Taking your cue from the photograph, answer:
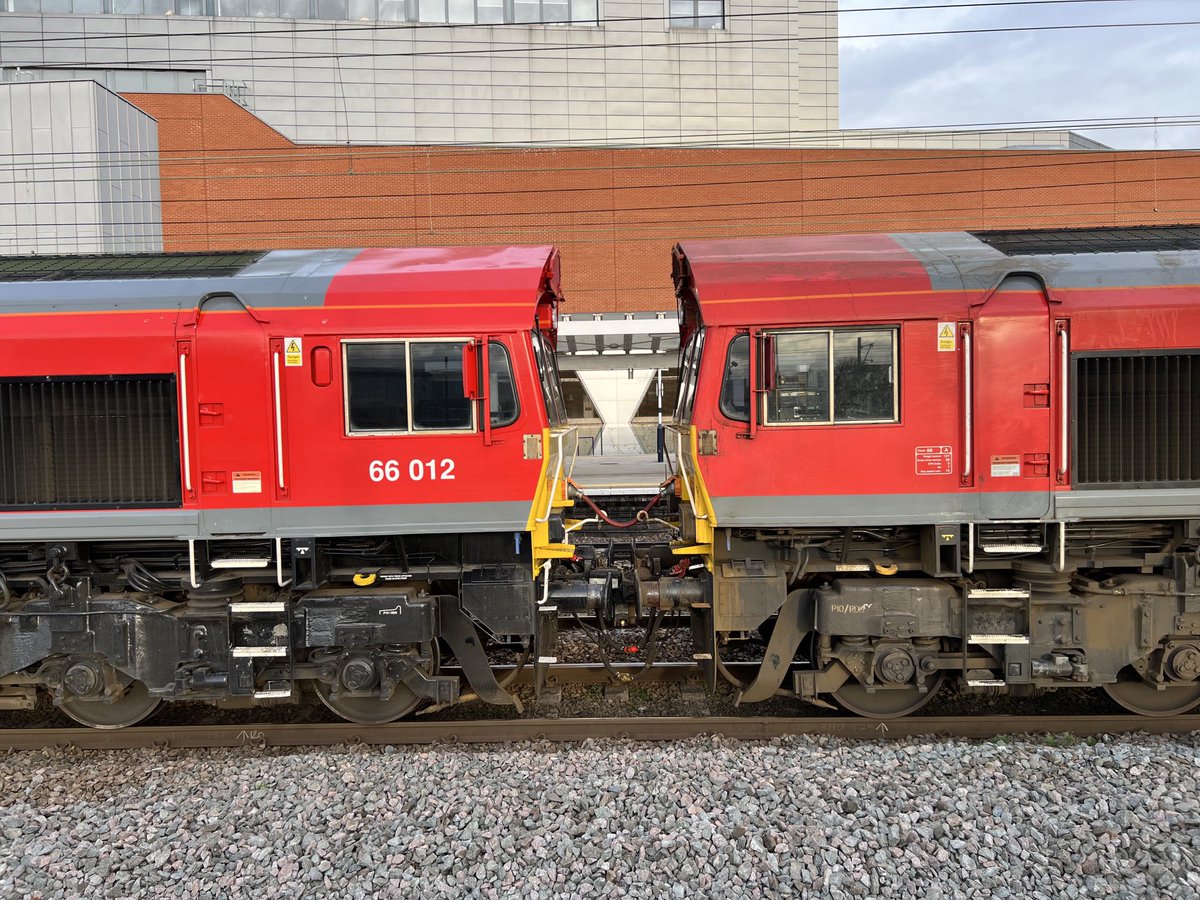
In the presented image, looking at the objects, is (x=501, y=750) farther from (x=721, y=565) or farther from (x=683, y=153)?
(x=683, y=153)

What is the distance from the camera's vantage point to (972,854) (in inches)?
170

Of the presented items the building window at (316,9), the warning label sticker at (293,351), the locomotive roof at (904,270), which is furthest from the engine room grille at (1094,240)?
the building window at (316,9)

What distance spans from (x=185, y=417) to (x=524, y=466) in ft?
9.16

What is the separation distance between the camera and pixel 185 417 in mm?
6121

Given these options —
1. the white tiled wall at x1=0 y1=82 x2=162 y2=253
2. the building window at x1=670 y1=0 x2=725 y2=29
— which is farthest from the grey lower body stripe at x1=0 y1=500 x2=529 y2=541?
the building window at x1=670 y1=0 x2=725 y2=29

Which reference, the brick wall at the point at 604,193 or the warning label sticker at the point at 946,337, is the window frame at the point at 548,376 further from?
the brick wall at the point at 604,193

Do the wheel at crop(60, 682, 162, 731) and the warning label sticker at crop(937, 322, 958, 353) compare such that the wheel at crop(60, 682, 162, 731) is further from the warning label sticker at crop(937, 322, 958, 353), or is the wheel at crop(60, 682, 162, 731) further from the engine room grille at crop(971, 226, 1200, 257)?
the engine room grille at crop(971, 226, 1200, 257)

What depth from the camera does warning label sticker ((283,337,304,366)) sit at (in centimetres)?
609

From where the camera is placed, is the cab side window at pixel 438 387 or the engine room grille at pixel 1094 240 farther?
the engine room grille at pixel 1094 240

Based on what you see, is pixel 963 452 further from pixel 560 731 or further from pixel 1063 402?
pixel 560 731

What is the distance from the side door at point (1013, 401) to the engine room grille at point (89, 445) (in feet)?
22.0

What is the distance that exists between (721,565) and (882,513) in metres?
1.42

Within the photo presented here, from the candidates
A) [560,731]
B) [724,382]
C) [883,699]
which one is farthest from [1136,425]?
[560,731]

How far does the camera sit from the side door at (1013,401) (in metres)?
6.07
